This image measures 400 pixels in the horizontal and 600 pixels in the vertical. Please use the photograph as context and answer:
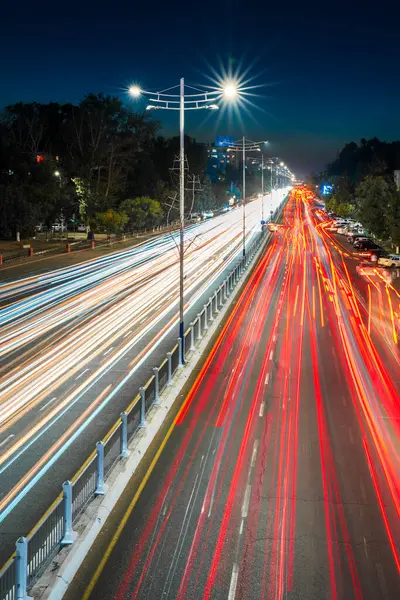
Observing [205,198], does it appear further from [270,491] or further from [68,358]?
[270,491]

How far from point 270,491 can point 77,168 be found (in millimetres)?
70456

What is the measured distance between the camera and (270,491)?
11.2 meters

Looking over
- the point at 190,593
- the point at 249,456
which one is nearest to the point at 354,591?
the point at 190,593

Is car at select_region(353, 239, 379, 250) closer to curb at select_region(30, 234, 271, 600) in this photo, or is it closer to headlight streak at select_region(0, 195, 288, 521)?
headlight streak at select_region(0, 195, 288, 521)

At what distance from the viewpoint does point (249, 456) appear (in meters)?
12.7

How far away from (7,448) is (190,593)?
603 cm

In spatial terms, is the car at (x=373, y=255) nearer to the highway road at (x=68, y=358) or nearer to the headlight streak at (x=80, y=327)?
the headlight streak at (x=80, y=327)

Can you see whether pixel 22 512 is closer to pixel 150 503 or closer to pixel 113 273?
pixel 150 503

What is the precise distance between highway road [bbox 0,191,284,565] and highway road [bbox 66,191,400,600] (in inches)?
66.3

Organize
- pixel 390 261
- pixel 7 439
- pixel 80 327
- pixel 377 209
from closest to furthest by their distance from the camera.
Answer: pixel 7 439
pixel 80 327
pixel 390 261
pixel 377 209

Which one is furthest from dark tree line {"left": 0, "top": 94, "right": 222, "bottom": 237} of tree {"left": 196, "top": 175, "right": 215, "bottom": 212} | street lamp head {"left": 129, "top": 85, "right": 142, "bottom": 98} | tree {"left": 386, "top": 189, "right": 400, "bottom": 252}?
street lamp head {"left": 129, "top": 85, "right": 142, "bottom": 98}

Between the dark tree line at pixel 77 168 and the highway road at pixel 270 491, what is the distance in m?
46.5

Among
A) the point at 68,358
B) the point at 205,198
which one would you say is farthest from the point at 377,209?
the point at 205,198

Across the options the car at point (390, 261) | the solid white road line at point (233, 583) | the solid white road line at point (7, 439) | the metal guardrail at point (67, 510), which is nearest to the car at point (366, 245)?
the car at point (390, 261)
